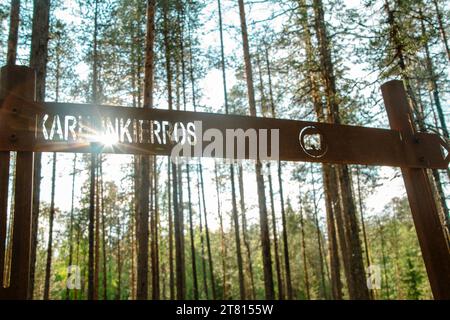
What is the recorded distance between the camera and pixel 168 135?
1590mm

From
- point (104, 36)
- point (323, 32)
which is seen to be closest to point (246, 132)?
point (323, 32)

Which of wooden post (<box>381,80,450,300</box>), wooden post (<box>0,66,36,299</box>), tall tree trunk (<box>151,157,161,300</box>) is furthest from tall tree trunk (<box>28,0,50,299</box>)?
tall tree trunk (<box>151,157,161,300</box>)

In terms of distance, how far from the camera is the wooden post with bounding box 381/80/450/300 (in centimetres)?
186

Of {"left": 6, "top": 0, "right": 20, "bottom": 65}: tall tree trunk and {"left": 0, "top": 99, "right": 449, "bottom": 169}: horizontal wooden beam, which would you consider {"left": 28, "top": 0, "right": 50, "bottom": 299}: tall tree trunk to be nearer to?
{"left": 6, "top": 0, "right": 20, "bottom": 65}: tall tree trunk

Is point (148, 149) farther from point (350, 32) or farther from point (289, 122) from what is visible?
point (350, 32)

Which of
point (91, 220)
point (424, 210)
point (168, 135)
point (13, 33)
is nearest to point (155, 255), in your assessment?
point (91, 220)

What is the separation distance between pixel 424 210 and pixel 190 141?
4.50 ft

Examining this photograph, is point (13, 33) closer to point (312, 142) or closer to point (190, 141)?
point (190, 141)

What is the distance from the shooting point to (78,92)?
44.8ft

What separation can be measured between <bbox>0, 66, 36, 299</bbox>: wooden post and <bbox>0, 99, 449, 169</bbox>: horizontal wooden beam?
0.02 m

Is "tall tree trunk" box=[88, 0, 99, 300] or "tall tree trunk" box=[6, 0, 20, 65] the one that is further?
"tall tree trunk" box=[88, 0, 99, 300]

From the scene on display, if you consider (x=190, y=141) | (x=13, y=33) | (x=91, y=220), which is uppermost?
(x=13, y=33)

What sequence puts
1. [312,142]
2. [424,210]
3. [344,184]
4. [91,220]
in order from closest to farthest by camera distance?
[312,142], [424,210], [344,184], [91,220]

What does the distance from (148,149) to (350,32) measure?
7.48 metres
